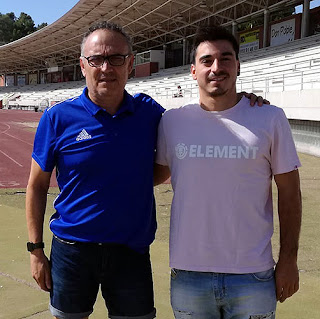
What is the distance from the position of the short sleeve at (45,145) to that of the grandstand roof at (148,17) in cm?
2913

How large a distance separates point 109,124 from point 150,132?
229mm

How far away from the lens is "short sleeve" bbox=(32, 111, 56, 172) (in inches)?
86.5

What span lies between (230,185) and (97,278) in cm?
88

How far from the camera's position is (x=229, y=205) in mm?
1946

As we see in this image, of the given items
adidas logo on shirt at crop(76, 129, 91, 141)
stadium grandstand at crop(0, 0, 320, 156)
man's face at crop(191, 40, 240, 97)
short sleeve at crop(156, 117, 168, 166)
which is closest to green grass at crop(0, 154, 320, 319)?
short sleeve at crop(156, 117, 168, 166)

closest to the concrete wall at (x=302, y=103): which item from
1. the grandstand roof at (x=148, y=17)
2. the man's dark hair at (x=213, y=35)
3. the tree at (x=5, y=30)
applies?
the man's dark hair at (x=213, y=35)

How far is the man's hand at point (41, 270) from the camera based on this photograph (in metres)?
2.26

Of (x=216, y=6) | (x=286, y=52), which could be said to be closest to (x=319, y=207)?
(x=286, y=52)

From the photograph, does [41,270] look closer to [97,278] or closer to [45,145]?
[97,278]

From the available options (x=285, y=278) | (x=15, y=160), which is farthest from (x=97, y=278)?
(x=15, y=160)

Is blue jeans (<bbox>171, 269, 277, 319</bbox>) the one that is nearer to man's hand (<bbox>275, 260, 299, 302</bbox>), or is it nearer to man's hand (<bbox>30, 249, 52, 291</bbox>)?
Result: man's hand (<bbox>275, 260, 299, 302</bbox>)

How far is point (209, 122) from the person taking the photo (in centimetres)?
202

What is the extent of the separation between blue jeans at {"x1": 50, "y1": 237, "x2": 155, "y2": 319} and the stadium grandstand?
10.6 m

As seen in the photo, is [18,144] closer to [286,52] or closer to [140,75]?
[286,52]
